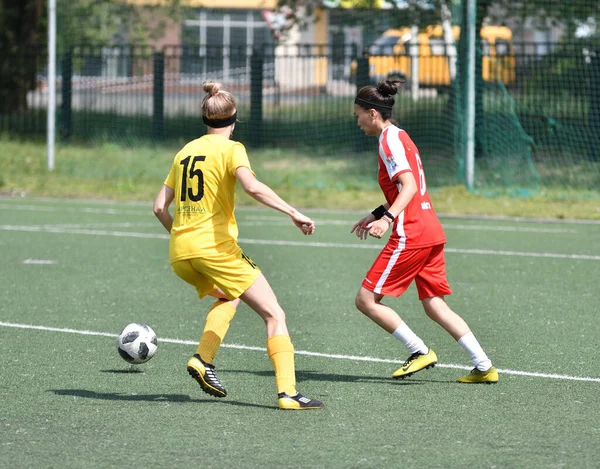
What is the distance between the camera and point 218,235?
630 centimetres

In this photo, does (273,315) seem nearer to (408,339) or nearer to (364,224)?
(364,224)

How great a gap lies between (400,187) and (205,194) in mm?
1196

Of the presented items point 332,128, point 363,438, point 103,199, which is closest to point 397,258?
point 363,438

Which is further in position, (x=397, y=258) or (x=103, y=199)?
(x=103, y=199)

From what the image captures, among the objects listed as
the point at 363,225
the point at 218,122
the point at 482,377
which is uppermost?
the point at 218,122

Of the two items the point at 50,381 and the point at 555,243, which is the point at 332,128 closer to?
the point at 555,243

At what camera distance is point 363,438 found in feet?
18.5

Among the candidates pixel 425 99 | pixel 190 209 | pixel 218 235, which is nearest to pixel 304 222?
pixel 218 235

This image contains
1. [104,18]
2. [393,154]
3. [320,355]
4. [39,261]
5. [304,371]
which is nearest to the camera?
[393,154]

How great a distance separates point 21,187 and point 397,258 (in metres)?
16.1

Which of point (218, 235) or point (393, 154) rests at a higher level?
point (393, 154)

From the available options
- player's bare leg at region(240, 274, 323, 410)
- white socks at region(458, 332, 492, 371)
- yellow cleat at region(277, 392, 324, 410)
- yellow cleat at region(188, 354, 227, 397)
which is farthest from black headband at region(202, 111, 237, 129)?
white socks at region(458, 332, 492, 371)

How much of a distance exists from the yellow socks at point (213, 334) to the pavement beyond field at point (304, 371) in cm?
28

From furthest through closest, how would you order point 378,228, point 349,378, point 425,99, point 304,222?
point 425,99 < point 349,378 < point 378,228 < point 304,222
